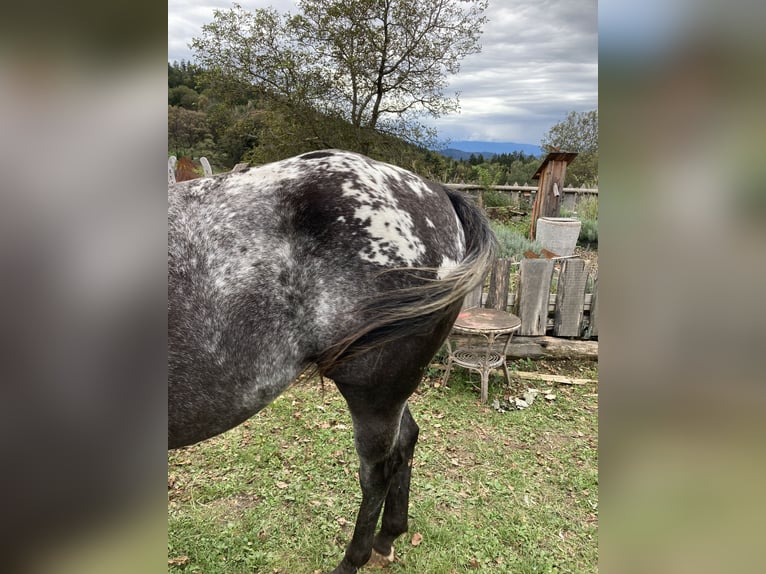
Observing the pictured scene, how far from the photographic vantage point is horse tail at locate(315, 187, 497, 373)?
1.40 m

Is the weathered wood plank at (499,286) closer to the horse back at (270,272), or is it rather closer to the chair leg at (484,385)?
the chair leg at (484,385)

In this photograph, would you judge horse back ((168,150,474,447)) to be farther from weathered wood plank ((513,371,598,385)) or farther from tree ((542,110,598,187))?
tree ((542,110,598,187))

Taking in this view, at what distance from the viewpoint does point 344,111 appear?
7.14 meters

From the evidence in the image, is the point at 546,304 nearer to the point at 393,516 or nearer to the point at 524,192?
the point at 393,516

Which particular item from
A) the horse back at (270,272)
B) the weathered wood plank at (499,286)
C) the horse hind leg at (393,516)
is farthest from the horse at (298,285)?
the weathered wood plank at (499,286)

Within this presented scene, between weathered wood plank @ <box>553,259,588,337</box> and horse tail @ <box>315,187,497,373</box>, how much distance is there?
2.68 m

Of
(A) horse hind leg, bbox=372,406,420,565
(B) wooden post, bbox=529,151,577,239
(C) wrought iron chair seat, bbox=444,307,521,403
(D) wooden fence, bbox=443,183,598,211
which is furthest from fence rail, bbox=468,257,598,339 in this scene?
(D) wooden fence, bbox=443,183,598,211

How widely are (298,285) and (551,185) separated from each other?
24.5 ft

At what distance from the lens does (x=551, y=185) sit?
→ 7.85m

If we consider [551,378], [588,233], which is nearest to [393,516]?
[551,378]

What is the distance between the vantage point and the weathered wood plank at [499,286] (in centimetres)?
391
